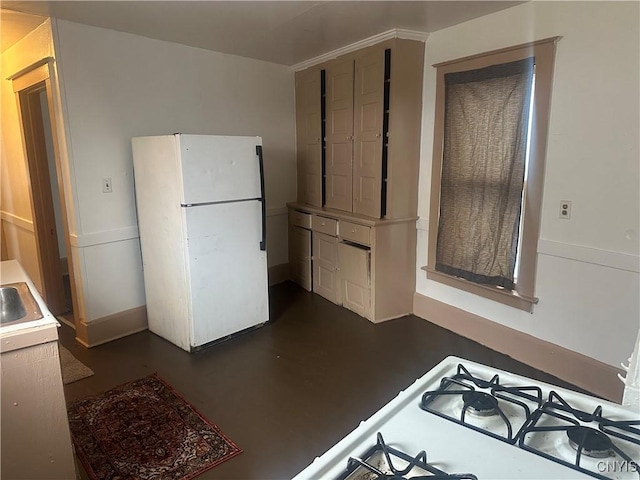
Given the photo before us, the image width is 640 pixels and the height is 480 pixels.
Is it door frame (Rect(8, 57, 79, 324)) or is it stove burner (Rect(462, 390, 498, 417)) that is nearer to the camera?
stove burner (Rect(462, 390, 498, 417))

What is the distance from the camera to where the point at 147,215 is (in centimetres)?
318

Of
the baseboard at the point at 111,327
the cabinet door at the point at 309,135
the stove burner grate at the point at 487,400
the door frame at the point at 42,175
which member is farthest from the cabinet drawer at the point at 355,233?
the stove burner grate at the point at 487,400

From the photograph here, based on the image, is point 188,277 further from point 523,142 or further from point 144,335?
point 523,142

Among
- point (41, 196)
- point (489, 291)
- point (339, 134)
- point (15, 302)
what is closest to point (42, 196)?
point (41, 196)

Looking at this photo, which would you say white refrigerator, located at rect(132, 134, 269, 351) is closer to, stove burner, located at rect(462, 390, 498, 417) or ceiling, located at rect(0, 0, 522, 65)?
ceiling, located at rect(0, 0, 522, 65)

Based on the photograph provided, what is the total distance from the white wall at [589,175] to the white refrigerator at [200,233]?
1.99 meters

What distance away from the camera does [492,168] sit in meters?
2.88

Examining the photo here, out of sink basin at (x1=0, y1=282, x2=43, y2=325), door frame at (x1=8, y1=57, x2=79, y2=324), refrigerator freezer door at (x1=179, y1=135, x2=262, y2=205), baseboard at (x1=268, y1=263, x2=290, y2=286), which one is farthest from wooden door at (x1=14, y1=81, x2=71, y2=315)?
sink basin at (x1=0, y1=282, x2=43, y2=325)

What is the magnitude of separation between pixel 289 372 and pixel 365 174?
1.74 metres

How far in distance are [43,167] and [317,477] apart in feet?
12.6

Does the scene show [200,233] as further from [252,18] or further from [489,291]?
[489,291]

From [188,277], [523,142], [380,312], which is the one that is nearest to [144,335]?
[188,277]

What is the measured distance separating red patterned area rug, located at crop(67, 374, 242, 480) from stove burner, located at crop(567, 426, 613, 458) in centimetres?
163

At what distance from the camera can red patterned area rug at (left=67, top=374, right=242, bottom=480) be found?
1.97m
